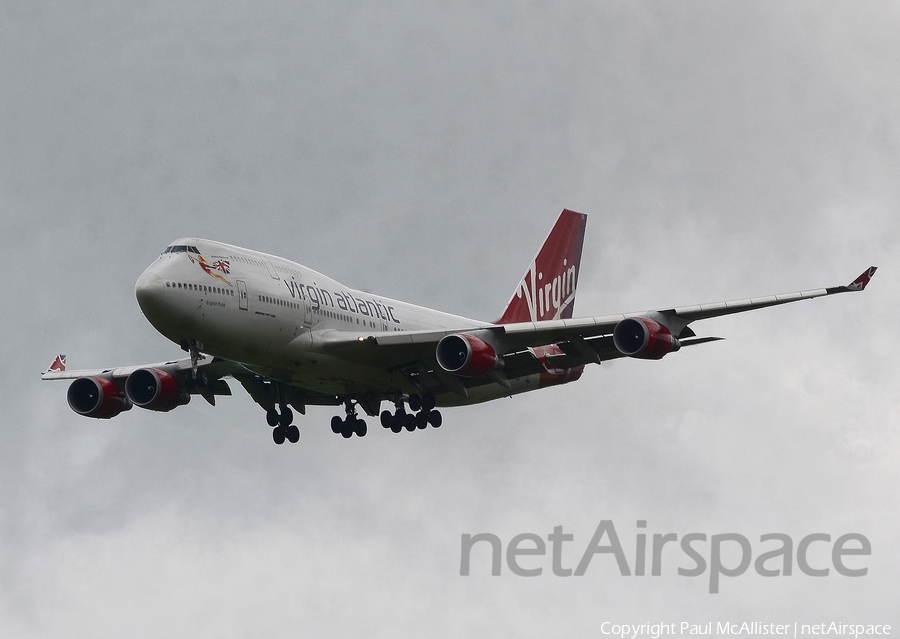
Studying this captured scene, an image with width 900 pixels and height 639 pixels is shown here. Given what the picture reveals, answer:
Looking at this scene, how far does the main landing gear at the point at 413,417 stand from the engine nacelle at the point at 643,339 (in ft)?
29.6

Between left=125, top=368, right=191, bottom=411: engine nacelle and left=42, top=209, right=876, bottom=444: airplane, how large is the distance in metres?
0.05

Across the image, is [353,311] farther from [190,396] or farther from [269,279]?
[190,396]

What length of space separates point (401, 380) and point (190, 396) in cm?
896

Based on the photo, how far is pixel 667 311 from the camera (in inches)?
1842

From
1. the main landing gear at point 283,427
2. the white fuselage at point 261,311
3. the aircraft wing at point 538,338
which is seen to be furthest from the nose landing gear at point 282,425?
the aircraft wing at point 538,338

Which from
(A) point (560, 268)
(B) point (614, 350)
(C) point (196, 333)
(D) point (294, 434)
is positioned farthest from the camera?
(A) point (560, 268)

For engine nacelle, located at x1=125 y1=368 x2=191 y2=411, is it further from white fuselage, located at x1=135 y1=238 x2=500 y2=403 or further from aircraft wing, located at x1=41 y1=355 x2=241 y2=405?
white fuselage, located at x1=135 y1=238 x2=500 y2=403

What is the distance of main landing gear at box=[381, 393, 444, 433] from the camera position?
52375 millimetres

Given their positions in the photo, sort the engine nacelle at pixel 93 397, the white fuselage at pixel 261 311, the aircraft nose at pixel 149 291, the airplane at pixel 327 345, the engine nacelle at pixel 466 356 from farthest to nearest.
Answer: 1. the engine nacelle at pixel 93 397
2. the engine nacelle at pixel 466 356
3. the airplane at pixel 327 345
4. the white fuselage at pixel 261 311
5. the aircraft nose at pixel 149 291

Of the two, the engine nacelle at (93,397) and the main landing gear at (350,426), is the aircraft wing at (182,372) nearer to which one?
the engine nacelle at (93,397)

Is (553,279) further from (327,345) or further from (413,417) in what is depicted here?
(327,345)

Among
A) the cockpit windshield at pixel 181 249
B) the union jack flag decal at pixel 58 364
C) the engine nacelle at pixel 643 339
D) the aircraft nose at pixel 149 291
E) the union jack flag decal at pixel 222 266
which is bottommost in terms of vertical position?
the aircraft nose at pixel 149 291

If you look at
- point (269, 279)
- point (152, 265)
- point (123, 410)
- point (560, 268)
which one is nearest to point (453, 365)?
point (269, 279)

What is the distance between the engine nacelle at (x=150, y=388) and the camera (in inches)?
2082
